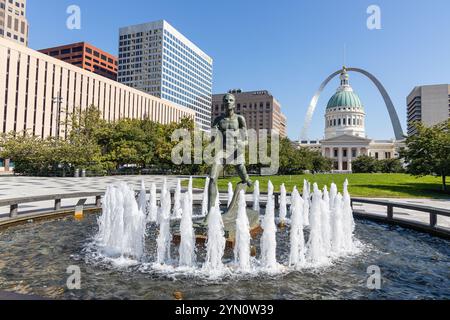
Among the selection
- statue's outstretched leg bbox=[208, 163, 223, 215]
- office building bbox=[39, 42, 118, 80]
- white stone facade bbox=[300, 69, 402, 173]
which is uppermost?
office building bbox=[39, 42, 118, 80]

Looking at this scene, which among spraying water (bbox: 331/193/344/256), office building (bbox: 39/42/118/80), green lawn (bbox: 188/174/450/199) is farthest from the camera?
office building (bbox: 39/42/118/80)

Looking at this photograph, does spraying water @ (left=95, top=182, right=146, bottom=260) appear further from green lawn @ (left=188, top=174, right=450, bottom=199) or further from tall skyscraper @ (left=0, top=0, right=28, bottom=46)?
tall skyscraper @ (left=0, top=0, right=28, bottom=46)

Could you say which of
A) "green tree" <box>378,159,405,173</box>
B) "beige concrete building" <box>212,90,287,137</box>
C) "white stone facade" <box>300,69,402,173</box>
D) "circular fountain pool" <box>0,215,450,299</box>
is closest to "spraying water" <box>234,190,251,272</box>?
"circular fountain pool" <box>0,215,450,299</box>

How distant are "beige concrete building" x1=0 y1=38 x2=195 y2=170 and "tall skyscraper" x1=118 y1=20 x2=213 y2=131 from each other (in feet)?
83.8

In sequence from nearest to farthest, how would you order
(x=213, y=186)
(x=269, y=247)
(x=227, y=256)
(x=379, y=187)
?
(x=269, y=247) → (x=227, y=256) → (x=213, y=186) → (x=379, y=187)

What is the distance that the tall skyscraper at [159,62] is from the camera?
110 metres

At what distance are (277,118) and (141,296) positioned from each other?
165266mm

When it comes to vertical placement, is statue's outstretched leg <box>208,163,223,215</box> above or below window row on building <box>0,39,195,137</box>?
below

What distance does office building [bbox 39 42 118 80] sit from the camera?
342 ft

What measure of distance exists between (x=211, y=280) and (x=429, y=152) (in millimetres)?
27445

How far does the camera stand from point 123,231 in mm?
7727

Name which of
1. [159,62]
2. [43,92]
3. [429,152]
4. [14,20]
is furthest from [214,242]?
[159,62]

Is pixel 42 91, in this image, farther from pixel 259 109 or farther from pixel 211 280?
pixel 259 109

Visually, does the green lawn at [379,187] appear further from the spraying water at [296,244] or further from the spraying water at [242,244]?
the spraying water at [242,244]
